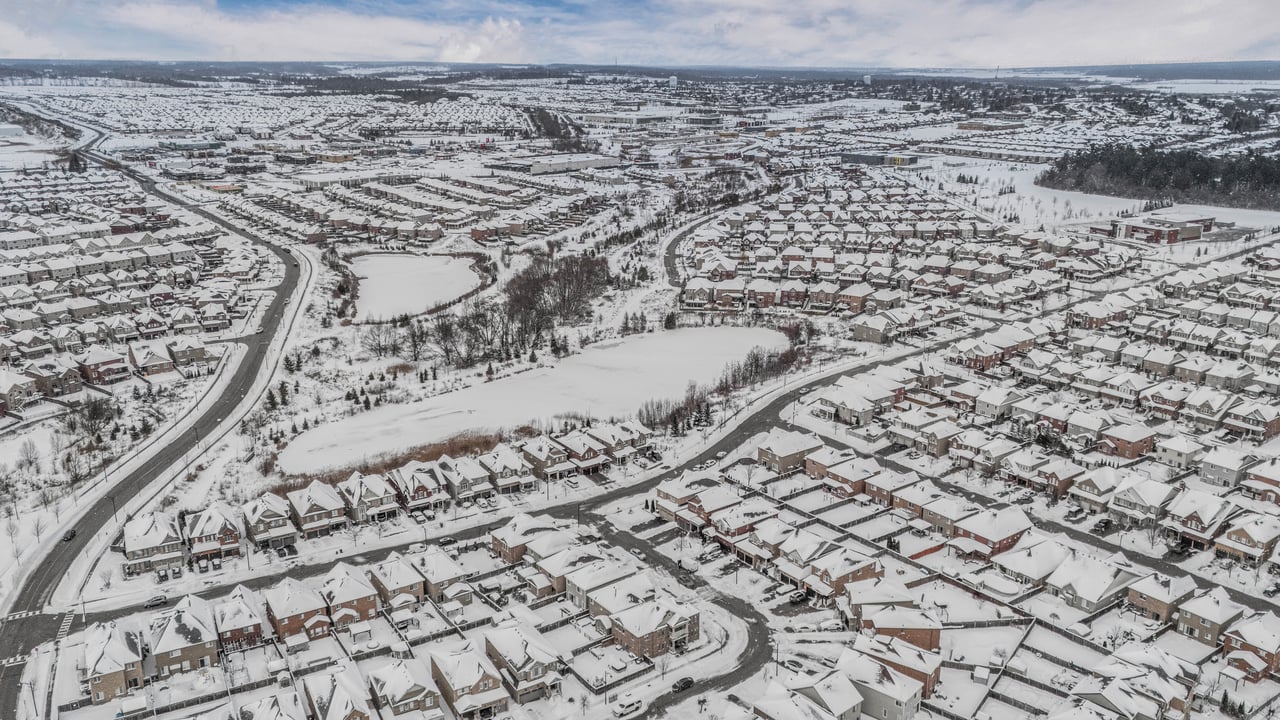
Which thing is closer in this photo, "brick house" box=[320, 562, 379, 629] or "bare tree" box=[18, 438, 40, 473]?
"brick house" box=[320, 562, 379, 629]

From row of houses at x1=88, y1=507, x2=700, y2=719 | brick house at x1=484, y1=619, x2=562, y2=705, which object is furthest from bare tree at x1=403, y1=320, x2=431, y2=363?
brick house at x1=484, y1=619, x2=562, y2=705

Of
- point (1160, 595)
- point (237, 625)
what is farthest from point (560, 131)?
point (1160, 595)

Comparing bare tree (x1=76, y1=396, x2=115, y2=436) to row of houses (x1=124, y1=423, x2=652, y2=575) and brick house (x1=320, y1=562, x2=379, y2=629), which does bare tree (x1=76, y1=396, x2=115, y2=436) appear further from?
brick house (x1=320, y1=562, x2=379, y2=629)

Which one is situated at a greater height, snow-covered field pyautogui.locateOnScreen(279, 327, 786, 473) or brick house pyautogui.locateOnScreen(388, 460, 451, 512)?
brick house pyautogui.locateOnScreen(388, 460, 451, 512)

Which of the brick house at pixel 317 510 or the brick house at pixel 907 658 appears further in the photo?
the brick house at pixel 317 510

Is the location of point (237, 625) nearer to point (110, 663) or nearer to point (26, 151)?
point (110, 663)

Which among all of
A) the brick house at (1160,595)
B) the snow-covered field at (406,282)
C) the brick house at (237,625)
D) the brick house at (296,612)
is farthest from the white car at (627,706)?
the snow-covered field at (406,282)

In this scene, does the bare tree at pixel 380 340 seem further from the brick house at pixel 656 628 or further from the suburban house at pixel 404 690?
the suburban house at pixel 404 690
